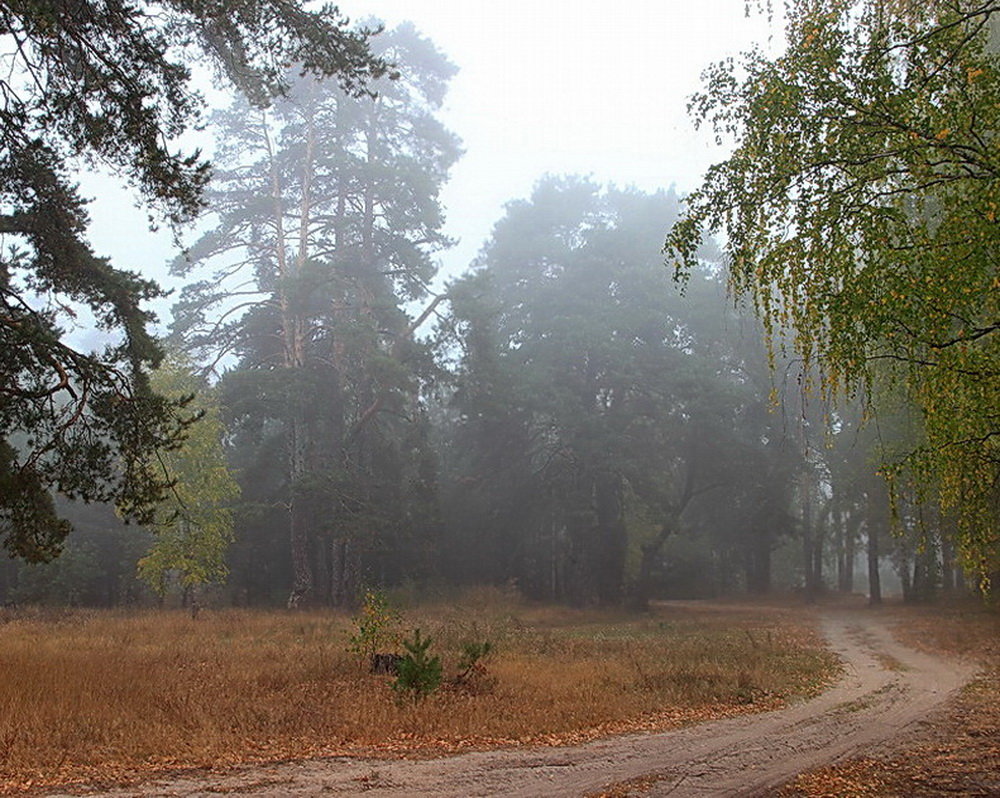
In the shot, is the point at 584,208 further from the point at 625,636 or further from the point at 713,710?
the point at 713,710

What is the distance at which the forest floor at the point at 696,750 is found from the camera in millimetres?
7363

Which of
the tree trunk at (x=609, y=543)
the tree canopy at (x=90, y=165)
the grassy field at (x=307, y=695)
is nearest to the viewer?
the grassy field at (x=307, y=695)

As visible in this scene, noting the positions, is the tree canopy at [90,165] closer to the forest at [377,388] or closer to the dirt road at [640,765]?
the forest at [377,388]

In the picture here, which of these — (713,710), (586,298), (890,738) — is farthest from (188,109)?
(586,298)

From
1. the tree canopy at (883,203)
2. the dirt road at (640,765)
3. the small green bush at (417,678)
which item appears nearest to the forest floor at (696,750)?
the dirt road at (640,765)

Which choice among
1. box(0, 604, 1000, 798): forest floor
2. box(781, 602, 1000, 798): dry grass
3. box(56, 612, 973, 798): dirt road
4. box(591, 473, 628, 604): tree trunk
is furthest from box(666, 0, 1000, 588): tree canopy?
box(591, 473, 628, 604): tree trunk

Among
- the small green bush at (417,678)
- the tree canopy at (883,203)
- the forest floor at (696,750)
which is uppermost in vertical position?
the tree canopy at (883,203)

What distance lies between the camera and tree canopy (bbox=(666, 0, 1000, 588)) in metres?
5.80

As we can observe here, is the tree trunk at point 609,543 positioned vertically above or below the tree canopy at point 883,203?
below

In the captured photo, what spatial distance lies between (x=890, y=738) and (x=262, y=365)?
112 feet

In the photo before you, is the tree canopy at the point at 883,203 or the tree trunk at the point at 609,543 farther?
the tree trunk at the point at 609,543

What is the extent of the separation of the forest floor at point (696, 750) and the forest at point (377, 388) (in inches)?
177

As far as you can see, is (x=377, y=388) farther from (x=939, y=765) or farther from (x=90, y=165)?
(x=939, y=765)

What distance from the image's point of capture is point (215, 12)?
1088cm
